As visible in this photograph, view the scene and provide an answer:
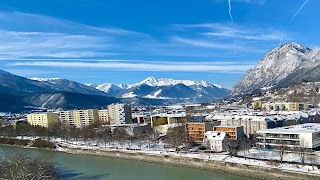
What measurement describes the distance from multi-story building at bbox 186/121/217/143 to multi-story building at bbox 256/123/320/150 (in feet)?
12.5

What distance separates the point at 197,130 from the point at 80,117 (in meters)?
18.0

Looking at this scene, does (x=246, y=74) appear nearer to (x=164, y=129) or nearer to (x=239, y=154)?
(x=164, y=129)

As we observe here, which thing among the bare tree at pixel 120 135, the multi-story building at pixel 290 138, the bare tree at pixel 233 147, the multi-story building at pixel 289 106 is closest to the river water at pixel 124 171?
the bare tree at pixel 233 147

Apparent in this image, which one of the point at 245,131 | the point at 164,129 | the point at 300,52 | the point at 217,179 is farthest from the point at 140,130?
the point at 300,52

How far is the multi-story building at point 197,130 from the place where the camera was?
18609 millimetres

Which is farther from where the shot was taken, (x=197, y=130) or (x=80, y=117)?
(x=80, y=117)

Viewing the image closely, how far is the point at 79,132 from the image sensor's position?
2427 centimetres

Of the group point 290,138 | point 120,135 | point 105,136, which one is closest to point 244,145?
point 290,138

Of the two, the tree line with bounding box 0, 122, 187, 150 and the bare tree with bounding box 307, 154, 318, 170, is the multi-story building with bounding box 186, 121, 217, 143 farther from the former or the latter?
the bare tree with bounding box 307, 154, 318, 170

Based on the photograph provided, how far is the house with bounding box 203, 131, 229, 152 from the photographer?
15375 mm

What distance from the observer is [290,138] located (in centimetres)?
1425

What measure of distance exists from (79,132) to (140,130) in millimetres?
4461

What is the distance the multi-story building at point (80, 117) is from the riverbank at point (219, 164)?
1504cm

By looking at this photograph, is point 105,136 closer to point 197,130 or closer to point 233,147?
point 197,130
